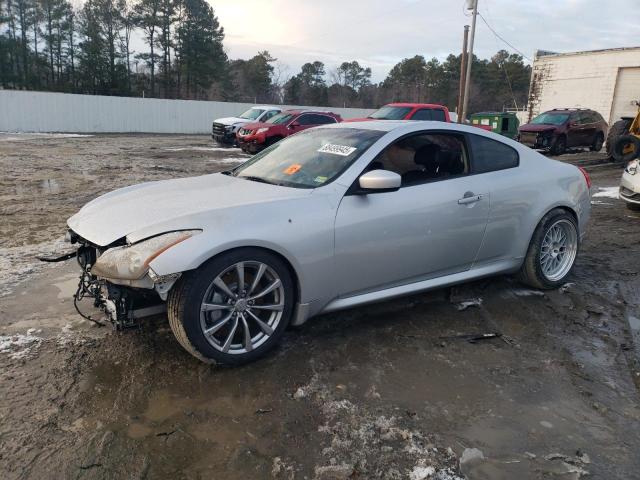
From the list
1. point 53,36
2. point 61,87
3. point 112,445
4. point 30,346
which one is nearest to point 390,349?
point 112,445

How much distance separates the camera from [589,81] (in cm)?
2842

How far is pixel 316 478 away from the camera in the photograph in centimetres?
230

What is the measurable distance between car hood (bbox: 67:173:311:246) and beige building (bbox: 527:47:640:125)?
2794cm

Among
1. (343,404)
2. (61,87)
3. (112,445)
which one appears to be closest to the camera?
(112,445)

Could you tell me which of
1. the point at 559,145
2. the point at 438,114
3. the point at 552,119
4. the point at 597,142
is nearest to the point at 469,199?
the point at 438,114

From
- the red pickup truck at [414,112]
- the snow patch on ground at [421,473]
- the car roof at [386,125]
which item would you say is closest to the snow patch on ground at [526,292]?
the car roof at [386,125]

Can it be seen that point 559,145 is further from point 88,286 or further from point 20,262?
point 88,286

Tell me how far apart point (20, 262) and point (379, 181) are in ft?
12.9

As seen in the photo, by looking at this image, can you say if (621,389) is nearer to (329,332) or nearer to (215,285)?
(329,332)

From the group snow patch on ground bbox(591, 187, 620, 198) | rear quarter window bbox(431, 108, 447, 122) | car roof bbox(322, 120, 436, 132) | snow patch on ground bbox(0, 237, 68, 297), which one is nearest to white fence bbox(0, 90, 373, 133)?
rear quarter window bbox(431, 108, 447, 122)

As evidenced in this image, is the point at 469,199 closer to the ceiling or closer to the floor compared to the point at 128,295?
closer to the ceiling

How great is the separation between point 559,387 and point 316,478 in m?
1.73

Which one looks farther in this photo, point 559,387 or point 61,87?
point 61,87

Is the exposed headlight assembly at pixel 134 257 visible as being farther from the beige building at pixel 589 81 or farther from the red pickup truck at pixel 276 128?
the beige building at pixel 589 81
